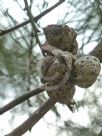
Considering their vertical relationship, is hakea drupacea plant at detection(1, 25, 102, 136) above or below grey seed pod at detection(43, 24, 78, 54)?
below

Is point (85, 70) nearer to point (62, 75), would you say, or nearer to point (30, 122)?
point (62, 75)

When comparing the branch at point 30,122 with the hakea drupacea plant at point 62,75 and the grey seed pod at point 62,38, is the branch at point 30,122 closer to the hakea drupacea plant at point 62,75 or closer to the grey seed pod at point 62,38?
the hakea drupacea plant at point 62,75

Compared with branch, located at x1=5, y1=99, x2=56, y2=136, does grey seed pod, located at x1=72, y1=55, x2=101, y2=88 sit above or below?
above

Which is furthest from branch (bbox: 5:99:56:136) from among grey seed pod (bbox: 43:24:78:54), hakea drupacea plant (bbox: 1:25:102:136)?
grey seed pod (bbox: 43:24:78:54)

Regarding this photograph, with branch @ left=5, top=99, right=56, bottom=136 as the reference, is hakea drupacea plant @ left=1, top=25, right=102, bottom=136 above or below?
above

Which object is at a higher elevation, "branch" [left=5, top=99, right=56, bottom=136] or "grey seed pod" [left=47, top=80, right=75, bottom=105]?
"grey seed pod" [left=47, top=80, right=75, bottom=105]

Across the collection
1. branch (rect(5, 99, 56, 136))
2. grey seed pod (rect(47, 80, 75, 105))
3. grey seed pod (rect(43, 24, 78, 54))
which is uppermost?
grey seed pod (rect(43, 24, 78, 54))

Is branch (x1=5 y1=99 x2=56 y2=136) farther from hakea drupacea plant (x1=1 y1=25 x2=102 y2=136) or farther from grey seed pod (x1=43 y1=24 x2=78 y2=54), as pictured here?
grey seed pod (x1=43 y1=24 x2=78 y2=54)

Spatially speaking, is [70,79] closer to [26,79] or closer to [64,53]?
[64,53]

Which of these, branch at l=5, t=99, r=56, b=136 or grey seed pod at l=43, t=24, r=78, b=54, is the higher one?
grey seed pod at l=43, t=24, r=78, b=54

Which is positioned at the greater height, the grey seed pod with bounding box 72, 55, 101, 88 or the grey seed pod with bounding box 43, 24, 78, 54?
the grey seed pod with bounding box 43, 24, 78, 54

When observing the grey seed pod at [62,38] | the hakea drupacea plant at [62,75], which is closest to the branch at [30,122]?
the hakea drupacea plant at [62,75]
